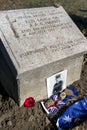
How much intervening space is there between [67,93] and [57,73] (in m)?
0.43

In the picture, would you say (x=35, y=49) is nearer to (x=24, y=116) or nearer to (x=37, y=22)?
(x=37, y=22)

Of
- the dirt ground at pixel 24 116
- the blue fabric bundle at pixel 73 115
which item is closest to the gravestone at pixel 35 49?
the dirt ground at pixel 24 116

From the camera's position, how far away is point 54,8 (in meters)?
3.96

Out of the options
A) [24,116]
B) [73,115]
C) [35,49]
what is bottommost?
[73,115]

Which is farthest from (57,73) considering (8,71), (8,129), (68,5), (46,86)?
(68,5)

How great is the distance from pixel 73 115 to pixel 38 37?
3.72ft

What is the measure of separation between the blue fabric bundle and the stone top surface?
0.72 meters

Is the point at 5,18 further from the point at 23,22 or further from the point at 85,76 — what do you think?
the point at 85,76

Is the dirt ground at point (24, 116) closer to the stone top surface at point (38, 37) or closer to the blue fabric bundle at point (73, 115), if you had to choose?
the blue fabric bundle at point (73, 115)

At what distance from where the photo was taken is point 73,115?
3.47 metres

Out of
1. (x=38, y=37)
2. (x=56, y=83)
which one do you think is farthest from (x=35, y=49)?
(x=56, y=83)

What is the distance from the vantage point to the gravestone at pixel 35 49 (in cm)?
314

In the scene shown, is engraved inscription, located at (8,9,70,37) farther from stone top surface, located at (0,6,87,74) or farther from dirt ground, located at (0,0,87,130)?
dirt ground, located at (0,0,87,130)

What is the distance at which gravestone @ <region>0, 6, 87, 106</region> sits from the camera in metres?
3.14
